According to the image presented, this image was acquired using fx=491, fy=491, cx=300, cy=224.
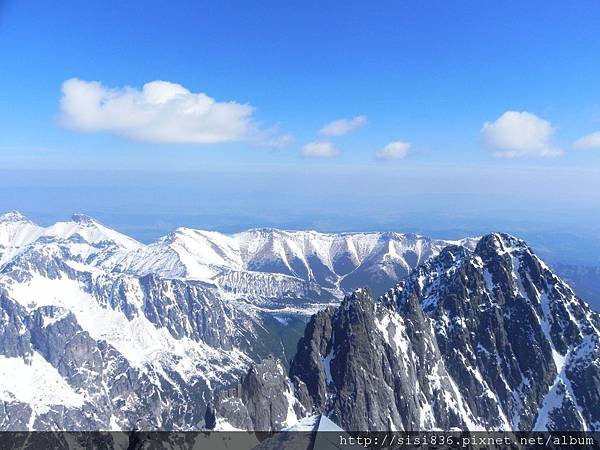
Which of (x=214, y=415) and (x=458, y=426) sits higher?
(x=214, y=415)

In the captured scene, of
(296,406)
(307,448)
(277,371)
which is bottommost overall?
(296,406)

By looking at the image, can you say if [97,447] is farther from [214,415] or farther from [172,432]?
[214,415]

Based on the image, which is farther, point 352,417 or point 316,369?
point 316,369

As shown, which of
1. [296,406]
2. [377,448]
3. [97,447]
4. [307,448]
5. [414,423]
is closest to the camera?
[307,448]

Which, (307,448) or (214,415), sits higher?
(307,448)

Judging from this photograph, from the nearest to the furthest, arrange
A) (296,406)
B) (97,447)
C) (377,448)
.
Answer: (377,448), (97,447), (296,406)

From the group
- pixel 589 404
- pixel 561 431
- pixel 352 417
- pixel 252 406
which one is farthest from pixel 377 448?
pixel 589 404

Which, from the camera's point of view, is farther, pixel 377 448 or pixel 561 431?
pixel 561 431


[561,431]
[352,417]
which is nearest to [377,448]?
[352,417]

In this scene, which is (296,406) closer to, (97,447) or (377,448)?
(377,448)
